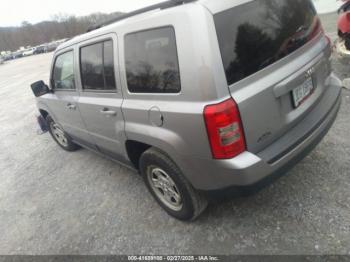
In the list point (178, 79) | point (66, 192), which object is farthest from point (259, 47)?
point (66, 192)

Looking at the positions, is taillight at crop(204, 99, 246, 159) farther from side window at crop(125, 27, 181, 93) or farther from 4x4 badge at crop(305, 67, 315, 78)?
4x4 badge at crop(305, 67, 315, 78)

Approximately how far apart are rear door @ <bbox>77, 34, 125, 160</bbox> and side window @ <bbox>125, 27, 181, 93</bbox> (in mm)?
233

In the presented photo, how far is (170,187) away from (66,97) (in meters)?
2.11

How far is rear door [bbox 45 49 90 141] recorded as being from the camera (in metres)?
3.62

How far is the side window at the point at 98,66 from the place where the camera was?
276cm

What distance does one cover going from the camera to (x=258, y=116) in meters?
2.03

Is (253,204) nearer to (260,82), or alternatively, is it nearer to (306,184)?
(306,184)

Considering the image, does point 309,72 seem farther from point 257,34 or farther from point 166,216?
point 166,216

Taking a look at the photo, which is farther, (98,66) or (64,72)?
(64,72)

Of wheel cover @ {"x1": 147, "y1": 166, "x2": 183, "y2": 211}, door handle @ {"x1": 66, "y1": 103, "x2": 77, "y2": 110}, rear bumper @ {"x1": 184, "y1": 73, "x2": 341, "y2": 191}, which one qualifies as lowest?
wheel cover @ {"x1": 147, "y1": 166, "x2": 183, "y2": 211}

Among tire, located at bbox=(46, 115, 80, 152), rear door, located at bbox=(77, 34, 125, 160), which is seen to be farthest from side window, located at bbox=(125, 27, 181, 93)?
tire, located at bbox=(46, 115, 80, 152)

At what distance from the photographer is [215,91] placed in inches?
74.5

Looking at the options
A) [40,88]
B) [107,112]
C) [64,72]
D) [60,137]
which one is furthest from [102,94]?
[60,137]

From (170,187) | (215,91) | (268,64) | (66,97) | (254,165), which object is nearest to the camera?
(215,91)
